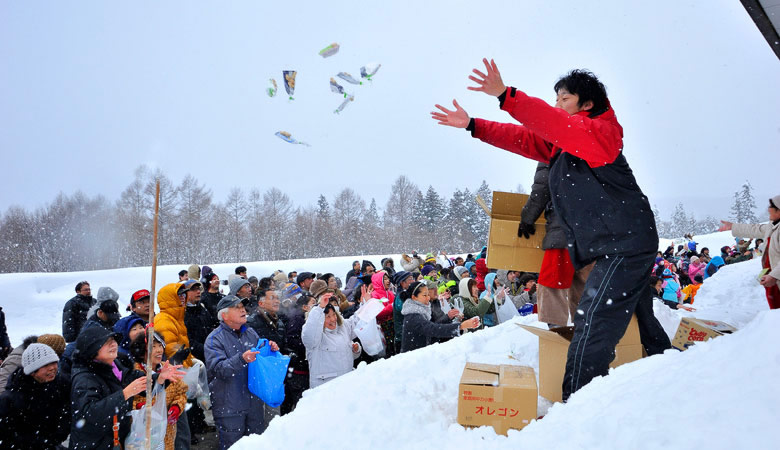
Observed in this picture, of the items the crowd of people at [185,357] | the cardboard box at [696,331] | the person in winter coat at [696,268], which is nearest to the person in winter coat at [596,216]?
the cardboard box at [696,331]

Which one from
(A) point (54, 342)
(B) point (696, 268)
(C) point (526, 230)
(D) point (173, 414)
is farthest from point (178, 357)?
(B) point (696, 268)

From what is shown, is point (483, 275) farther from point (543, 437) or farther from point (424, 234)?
point (424, 234)

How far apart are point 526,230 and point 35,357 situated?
4392mm

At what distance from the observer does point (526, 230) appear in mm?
3730

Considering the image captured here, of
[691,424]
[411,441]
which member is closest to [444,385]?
[411,441]

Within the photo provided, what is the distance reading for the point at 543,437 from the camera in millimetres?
1990

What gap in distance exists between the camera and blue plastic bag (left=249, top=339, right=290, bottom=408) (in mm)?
4867

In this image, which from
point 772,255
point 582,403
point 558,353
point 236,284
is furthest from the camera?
point 236,284

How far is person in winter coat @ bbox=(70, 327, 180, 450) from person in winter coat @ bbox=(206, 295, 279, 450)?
0.87 m

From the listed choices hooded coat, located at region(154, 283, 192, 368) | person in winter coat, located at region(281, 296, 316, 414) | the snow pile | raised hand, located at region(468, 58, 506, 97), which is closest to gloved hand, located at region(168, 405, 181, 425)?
the snow pile

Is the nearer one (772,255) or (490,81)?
(490,81)

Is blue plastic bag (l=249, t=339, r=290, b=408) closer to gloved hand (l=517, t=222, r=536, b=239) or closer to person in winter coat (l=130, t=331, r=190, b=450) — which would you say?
person in winter coat (l=130, t=331, r=190, b=450)

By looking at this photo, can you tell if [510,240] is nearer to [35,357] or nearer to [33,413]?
[35,357]

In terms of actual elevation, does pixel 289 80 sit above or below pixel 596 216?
above
